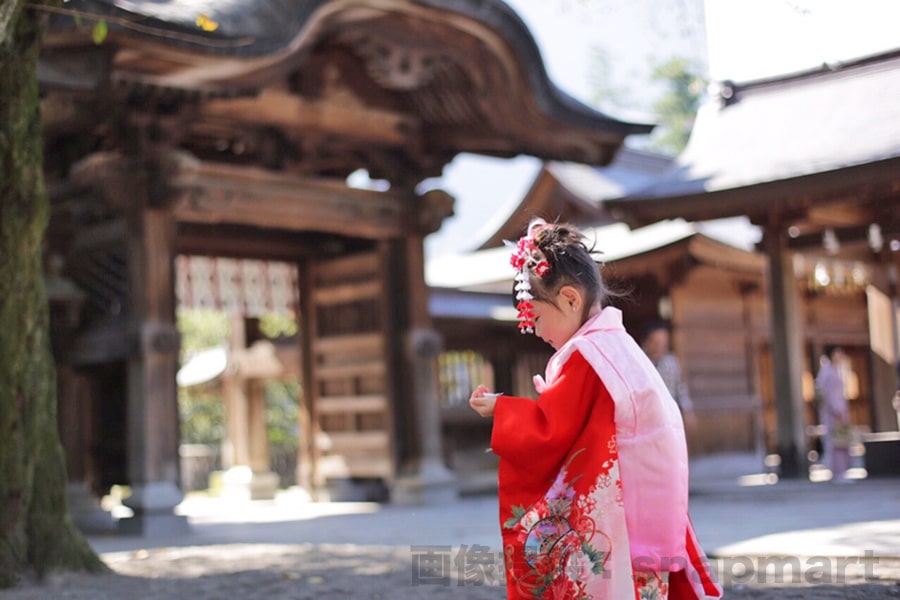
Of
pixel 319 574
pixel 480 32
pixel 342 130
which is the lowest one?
pixel 319 574

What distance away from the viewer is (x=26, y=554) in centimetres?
590

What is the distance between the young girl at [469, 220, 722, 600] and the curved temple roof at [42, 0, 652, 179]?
16.1 feet

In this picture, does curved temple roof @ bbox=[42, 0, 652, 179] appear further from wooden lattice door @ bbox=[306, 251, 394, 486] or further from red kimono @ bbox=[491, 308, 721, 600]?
red kimono @ bbox=[491, 308, 721, 600]

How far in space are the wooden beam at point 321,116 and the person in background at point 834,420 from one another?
5.49m

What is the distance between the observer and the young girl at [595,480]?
323 centimetres

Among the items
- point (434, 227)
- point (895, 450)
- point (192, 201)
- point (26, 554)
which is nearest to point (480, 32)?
point (434, 227)

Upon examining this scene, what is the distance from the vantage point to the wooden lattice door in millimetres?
11922

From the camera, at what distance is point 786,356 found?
1188cm

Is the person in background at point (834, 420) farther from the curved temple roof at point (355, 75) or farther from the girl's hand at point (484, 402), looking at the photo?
the girl's hand at point (484, 402)

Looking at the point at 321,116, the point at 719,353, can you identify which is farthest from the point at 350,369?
the point at 719,353

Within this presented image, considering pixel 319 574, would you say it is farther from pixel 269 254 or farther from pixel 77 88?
pixel 269 254

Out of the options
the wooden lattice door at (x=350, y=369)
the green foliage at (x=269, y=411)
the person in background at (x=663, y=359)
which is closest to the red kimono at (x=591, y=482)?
the person in background at (x=663, y=359)

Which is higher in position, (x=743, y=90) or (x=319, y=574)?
(x=743, y=90)

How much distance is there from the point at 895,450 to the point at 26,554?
8.86 metres
